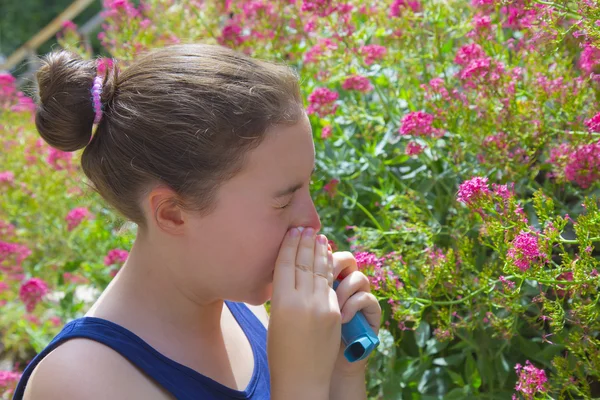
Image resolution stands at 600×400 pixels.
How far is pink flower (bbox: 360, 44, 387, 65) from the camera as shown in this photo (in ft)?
7.02

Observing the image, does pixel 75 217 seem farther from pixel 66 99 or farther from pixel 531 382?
pixel 531 382

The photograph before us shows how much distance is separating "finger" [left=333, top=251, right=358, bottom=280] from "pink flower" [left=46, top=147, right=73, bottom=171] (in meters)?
1.78

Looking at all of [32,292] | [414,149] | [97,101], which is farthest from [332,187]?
[32,292]

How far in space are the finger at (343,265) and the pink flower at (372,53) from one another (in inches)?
32.3

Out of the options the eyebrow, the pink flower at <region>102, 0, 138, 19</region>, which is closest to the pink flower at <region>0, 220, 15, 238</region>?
the pink flower at <region>102, 0, 138, 19</region>

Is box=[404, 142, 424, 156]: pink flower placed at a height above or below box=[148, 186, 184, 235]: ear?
below

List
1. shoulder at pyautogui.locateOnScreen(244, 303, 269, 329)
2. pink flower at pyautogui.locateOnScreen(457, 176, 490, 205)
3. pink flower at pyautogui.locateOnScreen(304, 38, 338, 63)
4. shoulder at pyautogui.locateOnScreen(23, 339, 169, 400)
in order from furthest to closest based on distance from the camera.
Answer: pink flower at pyautogui.locateOnScreen(304, 38, 338, 63)
shoulder at pyautogui.locateOnScreen(244, 303, 269, 329)
pink flower at pyautogui.locateOnScreen(457, 176, 490, 205)
shoulder at pyautogui.locateOnScreen(23, 339, 169, 400)

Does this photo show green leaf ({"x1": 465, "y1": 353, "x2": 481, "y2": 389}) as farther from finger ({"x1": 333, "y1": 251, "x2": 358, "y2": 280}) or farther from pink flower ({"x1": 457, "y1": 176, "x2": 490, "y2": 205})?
pink flower ({"x1": 457, "y1": 176, "x2": 490, "y2": 205})

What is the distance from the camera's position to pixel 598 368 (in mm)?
1392

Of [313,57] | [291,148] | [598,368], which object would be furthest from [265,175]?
[313,57]

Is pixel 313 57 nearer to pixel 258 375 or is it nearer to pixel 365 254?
pixel 365 254

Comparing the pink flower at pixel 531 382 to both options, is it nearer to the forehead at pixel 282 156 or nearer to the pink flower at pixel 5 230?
the forehead at pixel 282 156

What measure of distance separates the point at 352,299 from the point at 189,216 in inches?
15.2

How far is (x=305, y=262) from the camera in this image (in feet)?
4.52
